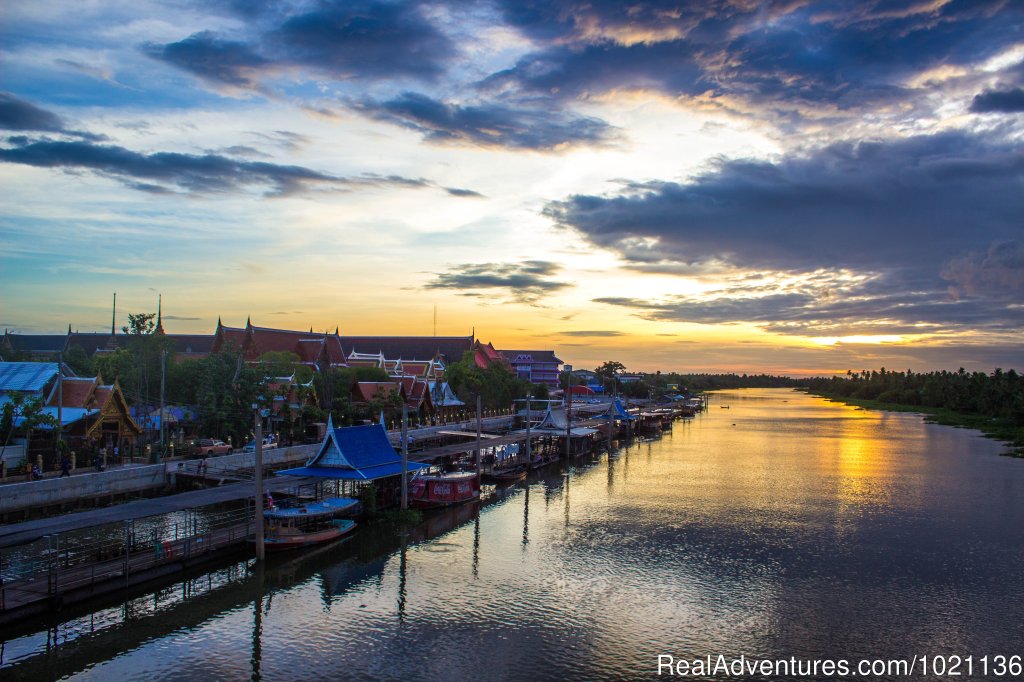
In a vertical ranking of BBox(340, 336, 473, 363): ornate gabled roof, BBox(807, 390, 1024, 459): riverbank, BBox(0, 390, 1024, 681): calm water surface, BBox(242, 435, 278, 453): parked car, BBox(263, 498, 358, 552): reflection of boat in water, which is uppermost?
BBox(340, 336, 473, 363): ornate gabled roof

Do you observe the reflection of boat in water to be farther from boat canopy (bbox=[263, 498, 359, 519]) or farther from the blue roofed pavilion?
the blue roofed pavilion

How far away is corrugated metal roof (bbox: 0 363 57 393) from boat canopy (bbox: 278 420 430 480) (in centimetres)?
1932

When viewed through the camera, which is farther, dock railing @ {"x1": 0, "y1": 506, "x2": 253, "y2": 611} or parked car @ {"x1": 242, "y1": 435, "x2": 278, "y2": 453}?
parked car @ {"x1": 242, "y1": 435, "x2": 278, "y2": 453}

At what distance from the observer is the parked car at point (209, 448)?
Result: 48.9 meters

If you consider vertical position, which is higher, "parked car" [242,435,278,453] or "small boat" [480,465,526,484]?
"parked car" [242,435,278,453]

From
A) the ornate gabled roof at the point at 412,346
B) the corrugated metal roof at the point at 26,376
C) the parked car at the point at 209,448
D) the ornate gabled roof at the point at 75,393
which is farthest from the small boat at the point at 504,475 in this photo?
the ornate gabled roof at the point at 412,346

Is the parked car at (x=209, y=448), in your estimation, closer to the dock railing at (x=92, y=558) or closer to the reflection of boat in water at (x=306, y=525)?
the dock railing at (x=92, y=558)

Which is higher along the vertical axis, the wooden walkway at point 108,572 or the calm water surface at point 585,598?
the wooden walkway at point 108,572

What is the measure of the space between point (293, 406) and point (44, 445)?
886 inches

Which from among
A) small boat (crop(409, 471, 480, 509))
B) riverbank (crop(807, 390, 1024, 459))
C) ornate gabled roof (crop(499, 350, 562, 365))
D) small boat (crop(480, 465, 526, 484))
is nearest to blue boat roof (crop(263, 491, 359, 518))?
small boat (crop(409, 471, 480, 509))

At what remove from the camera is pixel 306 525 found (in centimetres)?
3562

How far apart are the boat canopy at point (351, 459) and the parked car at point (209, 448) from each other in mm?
11848

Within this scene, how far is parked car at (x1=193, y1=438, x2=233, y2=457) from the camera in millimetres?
48875

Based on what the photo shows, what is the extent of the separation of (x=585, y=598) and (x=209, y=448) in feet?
106
